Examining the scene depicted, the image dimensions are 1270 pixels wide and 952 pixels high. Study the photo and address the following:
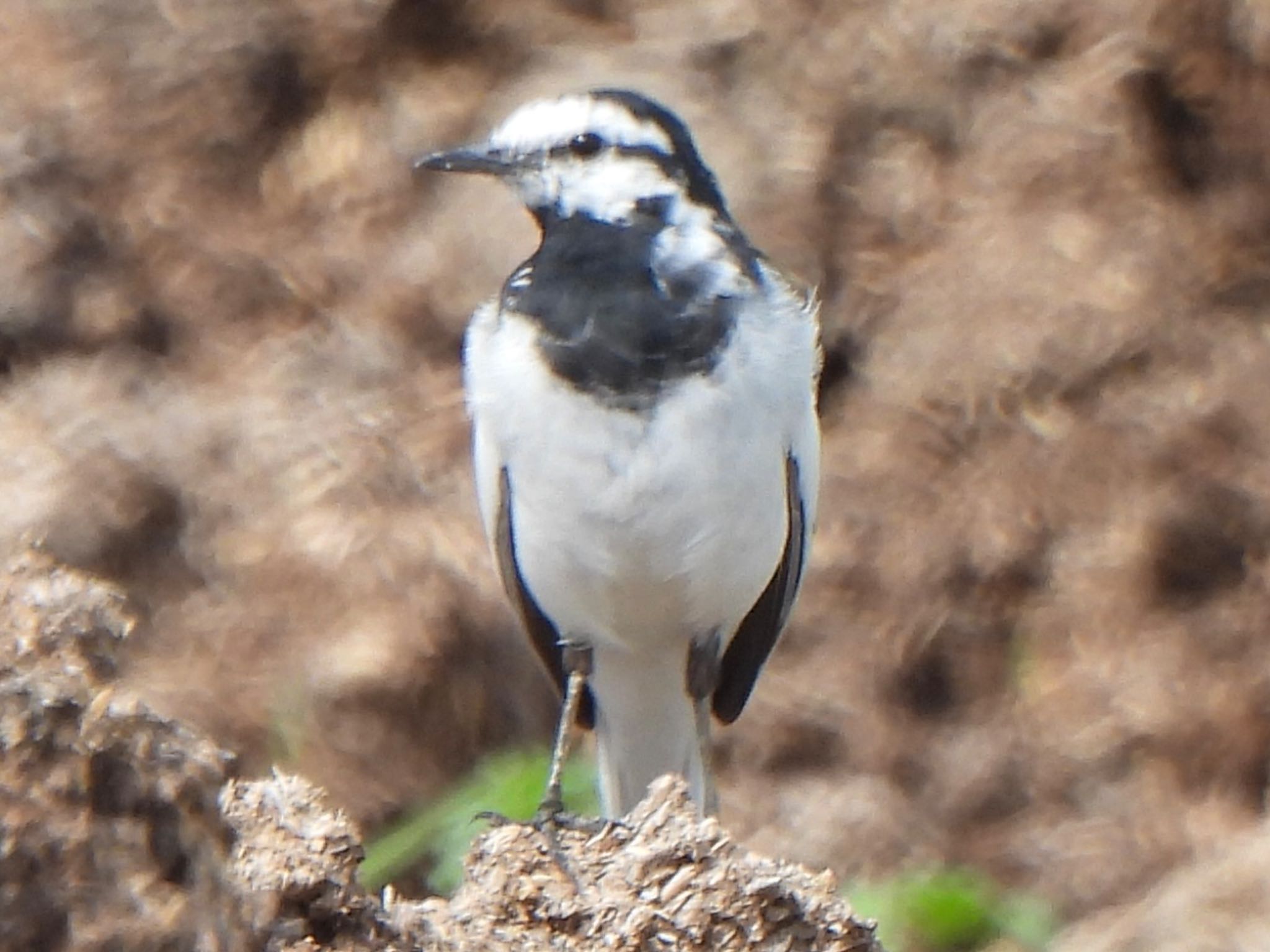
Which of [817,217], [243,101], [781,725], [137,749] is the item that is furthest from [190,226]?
[137,749]

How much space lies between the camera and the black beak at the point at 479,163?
12.4ft

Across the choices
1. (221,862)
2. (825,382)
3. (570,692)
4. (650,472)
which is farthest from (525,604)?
(825,382)

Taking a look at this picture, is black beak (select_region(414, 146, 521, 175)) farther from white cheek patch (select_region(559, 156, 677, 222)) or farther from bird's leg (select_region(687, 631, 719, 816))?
bird's leg (select_region(687, 631, 719, 816))

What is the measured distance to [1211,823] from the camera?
17.8 feet

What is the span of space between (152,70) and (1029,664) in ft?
9.89

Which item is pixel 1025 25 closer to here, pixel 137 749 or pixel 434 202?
pixel 434 202

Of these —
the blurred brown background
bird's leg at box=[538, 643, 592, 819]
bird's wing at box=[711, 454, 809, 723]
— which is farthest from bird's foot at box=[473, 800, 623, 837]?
the blurred brown background

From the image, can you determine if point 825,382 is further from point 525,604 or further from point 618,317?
point 618,317

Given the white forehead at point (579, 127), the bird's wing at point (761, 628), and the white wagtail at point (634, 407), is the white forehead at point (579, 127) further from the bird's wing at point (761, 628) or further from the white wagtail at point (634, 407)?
the bird's wing at point (761, 628)

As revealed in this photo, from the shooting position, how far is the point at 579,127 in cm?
377

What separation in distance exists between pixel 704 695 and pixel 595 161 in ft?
3.40

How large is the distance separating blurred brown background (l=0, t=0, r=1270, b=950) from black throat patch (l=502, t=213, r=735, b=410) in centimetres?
206

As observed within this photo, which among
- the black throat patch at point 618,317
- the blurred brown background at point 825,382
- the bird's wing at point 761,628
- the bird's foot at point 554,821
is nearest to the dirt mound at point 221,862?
the bird's foot at point 554,821

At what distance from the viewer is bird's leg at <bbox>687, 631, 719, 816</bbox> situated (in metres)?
4.00
